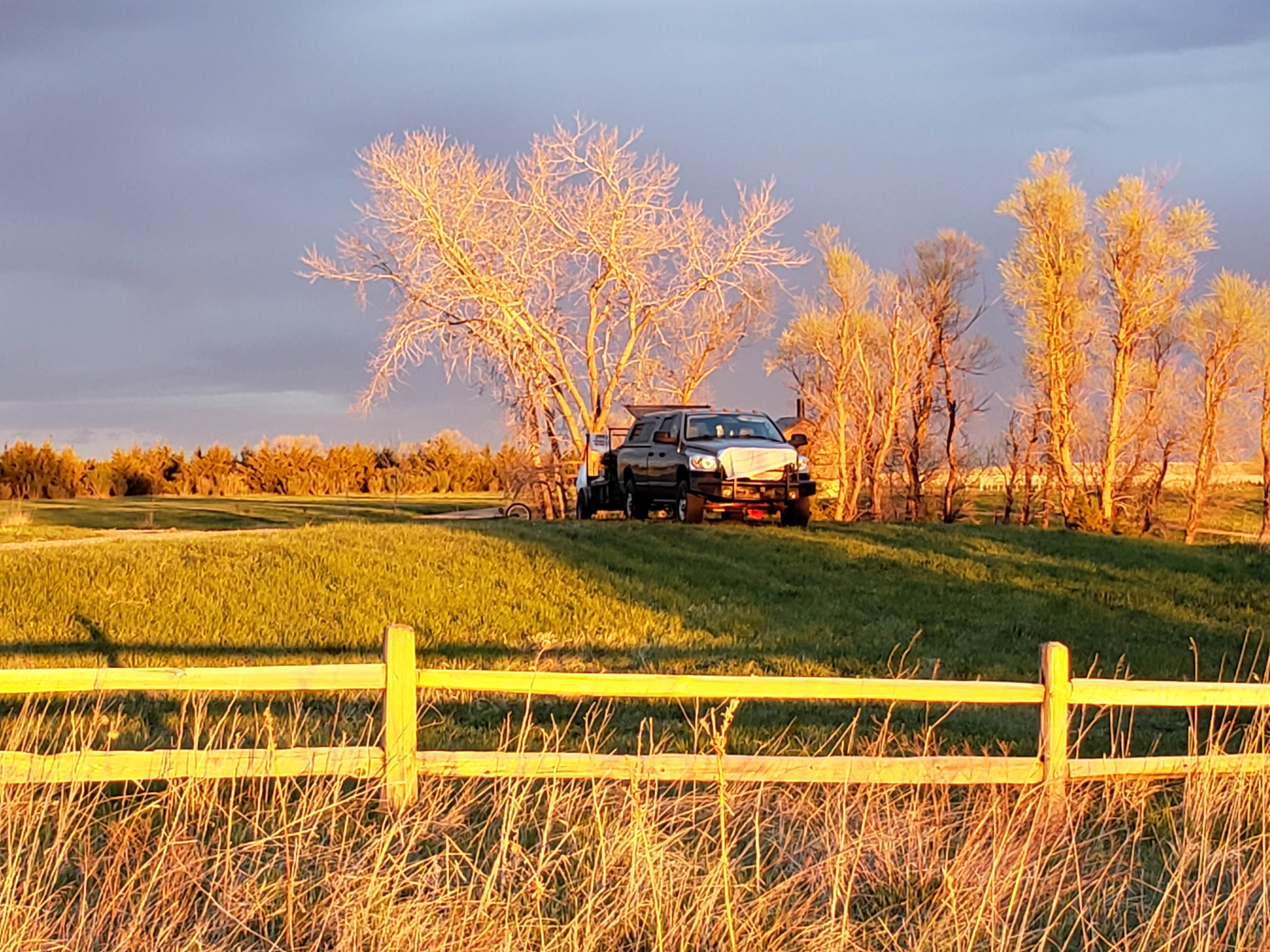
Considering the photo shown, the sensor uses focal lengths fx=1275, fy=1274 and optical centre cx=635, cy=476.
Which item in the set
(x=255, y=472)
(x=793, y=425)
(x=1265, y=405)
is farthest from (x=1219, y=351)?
(x=255, y=472)

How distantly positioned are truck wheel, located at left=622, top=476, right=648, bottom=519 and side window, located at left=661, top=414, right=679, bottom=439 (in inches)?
48.9

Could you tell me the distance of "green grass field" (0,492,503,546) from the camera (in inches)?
1080

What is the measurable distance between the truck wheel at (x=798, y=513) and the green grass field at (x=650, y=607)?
946 mm

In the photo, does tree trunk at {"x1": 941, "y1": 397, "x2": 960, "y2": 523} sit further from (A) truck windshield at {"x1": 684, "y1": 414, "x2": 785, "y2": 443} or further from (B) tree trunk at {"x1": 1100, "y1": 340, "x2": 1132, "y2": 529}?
(A) truck windshield at {"x1": 684, "y1": 414, "x2": 785, "y2": 443}

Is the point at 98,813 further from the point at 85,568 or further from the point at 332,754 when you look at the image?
the point at 85,568

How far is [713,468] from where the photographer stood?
780 inches

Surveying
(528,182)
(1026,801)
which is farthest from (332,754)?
(528,182)

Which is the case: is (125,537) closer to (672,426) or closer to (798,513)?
(672,426)

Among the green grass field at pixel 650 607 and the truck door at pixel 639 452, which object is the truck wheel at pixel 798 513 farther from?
the truck door at pixel 639 452

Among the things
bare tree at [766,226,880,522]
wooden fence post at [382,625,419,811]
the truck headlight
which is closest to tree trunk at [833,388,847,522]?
bare tree at [766,226,880,522]

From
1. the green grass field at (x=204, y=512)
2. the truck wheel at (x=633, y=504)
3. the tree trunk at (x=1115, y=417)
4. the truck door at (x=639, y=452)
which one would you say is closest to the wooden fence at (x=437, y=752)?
the truck door at (x=639, y=452)

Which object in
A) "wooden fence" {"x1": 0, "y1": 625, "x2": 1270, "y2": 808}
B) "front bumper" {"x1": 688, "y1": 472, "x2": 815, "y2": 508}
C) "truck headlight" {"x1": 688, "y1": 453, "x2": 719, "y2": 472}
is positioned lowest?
"wooden fence" {"x1": 0, "y1": 625, "x2": 1270, "y2": 808}

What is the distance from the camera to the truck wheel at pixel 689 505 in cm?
2006

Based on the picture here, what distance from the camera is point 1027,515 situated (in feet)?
134
